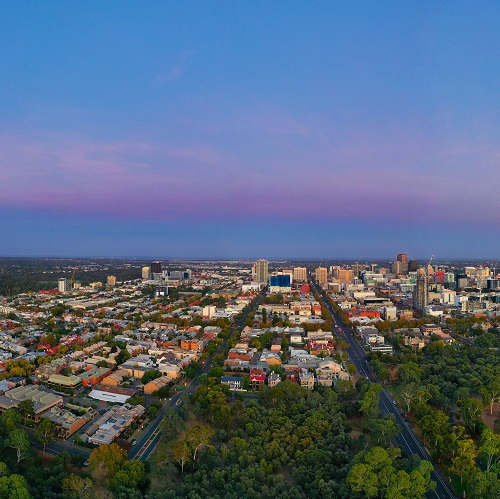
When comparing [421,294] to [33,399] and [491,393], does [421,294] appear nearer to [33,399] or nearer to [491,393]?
[491,393]

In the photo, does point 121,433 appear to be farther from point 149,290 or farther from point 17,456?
point 149,290

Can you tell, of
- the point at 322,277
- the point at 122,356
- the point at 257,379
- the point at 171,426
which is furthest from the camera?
the point at 322,277

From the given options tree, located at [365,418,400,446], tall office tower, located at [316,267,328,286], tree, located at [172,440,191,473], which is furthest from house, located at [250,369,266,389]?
tall office tower, located at [316,267,328,286]

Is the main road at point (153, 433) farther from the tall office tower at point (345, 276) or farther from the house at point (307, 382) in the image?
the tall office tower at point (345, 276)

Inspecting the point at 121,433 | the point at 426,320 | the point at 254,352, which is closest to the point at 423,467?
the point at 121,433

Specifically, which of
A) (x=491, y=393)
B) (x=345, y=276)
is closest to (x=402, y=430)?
(x=491, y=393)

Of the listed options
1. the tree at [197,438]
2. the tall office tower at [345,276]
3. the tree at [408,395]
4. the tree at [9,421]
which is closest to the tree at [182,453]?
the tree at [197,438]
